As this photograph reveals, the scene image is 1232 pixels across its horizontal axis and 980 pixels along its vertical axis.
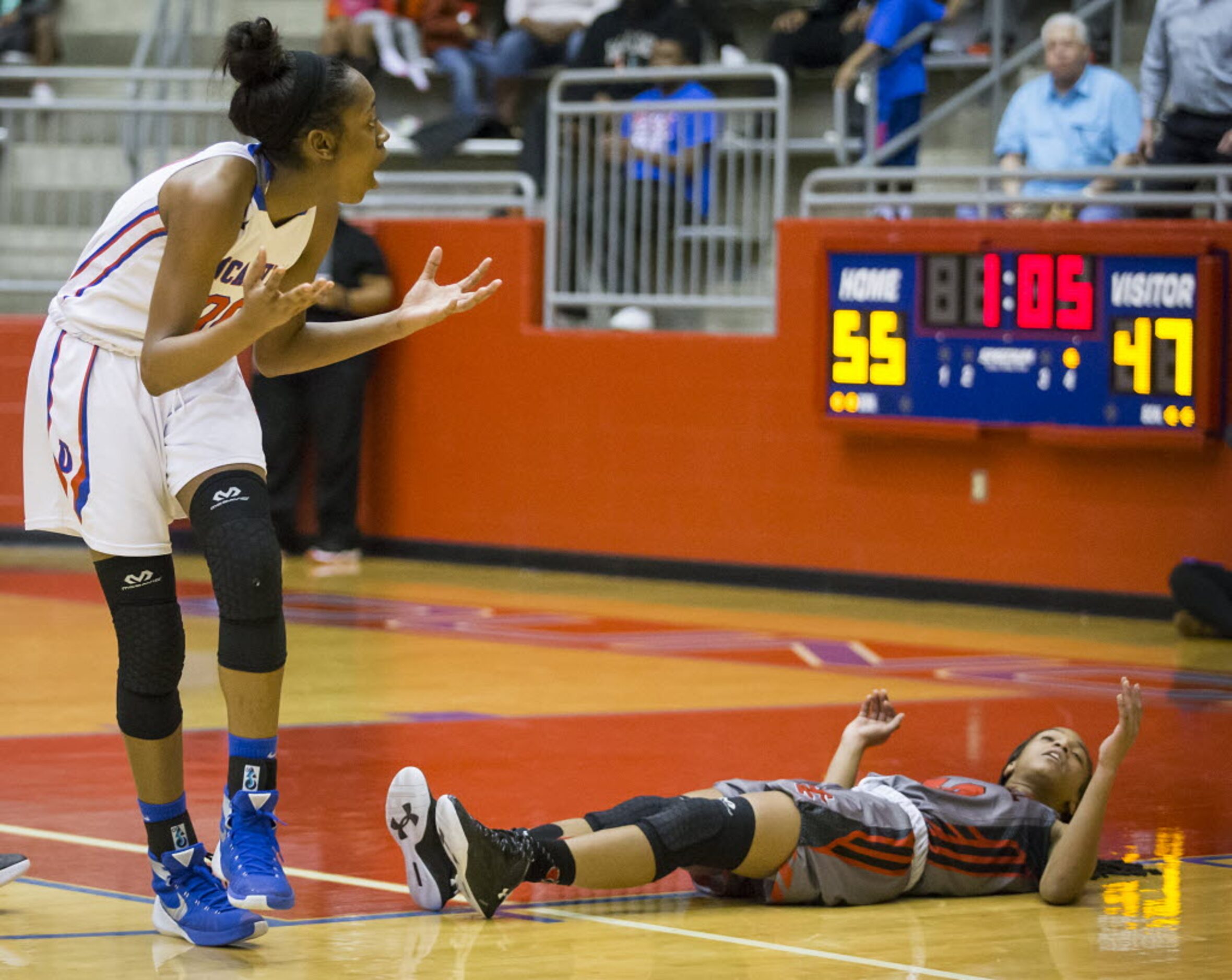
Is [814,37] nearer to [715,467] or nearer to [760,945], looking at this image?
[715,467]

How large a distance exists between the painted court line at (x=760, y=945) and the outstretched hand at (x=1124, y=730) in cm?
75

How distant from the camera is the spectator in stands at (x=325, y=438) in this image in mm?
13789

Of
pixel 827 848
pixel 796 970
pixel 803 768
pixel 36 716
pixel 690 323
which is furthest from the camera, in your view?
pixel 690 323

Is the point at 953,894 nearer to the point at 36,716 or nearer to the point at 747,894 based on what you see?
Result: the point at 747,894

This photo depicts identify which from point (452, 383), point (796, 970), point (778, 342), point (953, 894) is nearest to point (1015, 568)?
point (778, 342)

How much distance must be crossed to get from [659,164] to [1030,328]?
2.62m

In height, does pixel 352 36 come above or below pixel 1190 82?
above

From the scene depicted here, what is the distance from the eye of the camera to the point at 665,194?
13094 millimetres

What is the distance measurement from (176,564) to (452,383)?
2.09 meters

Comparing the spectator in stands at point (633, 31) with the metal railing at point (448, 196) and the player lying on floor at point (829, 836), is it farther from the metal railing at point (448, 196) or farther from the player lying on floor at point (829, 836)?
the player lying on floor at point (829, 836)

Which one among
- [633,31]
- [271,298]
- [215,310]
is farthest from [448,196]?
[271,298]

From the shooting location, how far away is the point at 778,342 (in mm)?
12812

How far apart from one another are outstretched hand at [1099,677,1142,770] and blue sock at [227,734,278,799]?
192 cm

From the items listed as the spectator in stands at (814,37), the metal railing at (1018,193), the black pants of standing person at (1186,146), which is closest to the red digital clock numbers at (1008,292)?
the metal railing at (1018,193)
